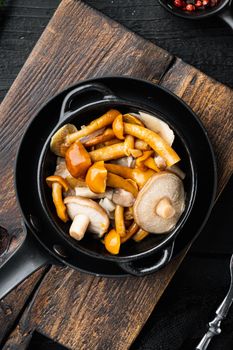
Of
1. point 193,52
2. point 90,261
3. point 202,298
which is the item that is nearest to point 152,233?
point 90,261

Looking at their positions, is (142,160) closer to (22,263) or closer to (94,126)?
Answer: (94,126)

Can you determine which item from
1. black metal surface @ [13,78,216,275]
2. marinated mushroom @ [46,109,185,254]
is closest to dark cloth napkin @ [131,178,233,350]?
black metal surface @ [13,78,216,275]

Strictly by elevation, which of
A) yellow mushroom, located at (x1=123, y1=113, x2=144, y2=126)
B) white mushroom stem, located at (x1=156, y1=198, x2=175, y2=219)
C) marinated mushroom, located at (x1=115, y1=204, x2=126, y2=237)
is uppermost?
yellow mushroom, located at (x1=123, y1=113, x2=144, y2=126)

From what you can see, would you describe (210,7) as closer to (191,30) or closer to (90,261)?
(191,30)

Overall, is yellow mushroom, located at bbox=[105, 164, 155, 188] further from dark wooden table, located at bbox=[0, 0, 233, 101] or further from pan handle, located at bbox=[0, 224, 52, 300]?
dark wooden table, located at bbox=[0, 0, 233, 101]

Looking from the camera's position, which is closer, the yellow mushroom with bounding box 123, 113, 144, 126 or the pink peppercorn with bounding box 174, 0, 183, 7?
the yellow mushroom with bounding box 123, 113, 144, 126

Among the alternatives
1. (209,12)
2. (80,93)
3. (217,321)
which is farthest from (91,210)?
(209,12)

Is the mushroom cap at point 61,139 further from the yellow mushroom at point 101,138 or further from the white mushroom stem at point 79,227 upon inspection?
the white mushroom stem at point 79,227
